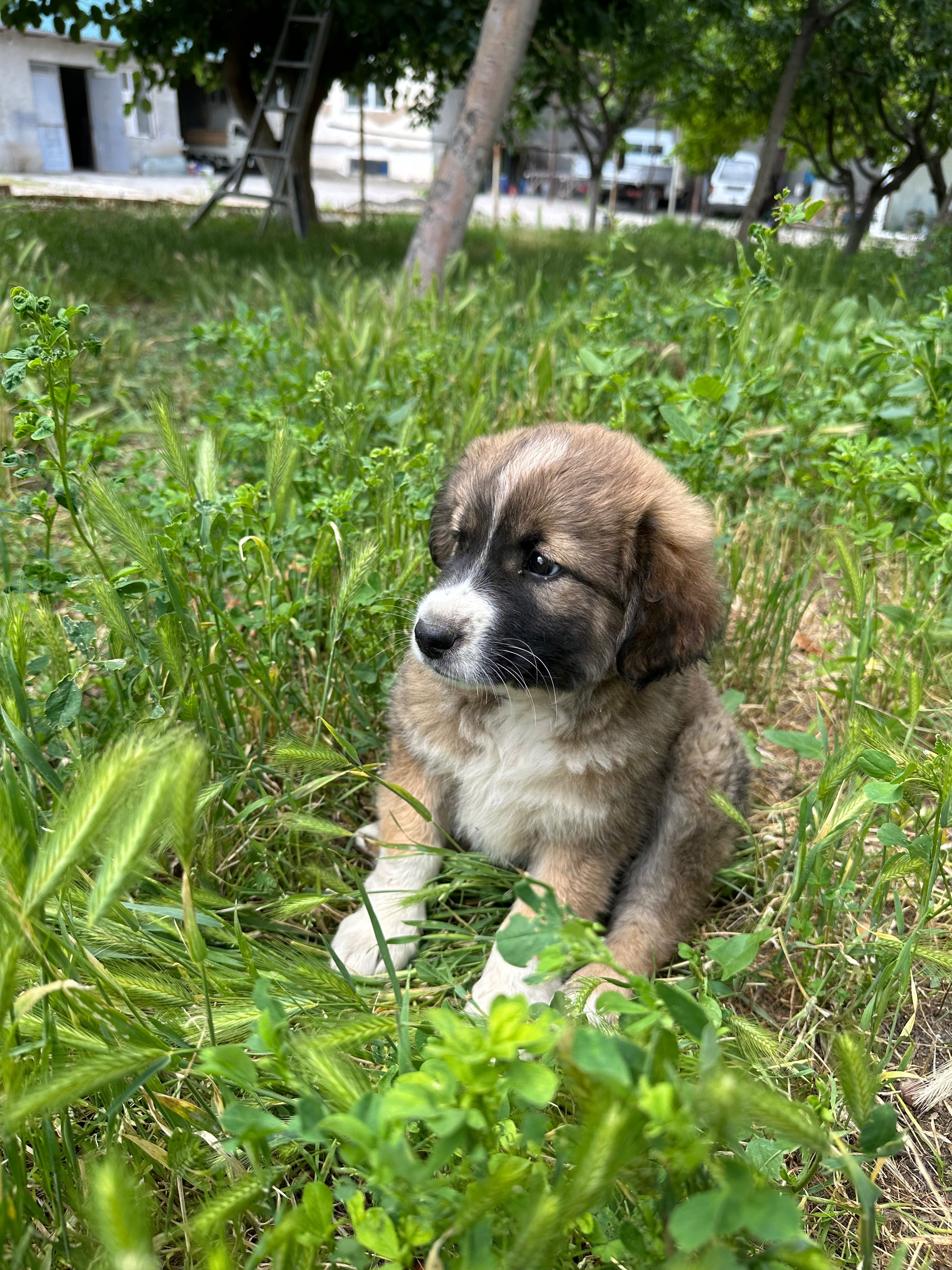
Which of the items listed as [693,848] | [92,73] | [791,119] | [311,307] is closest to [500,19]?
[311,307]

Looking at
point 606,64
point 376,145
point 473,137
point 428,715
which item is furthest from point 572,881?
point 376,145

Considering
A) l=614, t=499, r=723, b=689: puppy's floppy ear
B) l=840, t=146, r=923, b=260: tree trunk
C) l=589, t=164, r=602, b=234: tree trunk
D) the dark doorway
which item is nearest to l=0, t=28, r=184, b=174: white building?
the dark doorway

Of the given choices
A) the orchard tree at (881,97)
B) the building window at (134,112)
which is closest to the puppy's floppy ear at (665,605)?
the building window at (134,112)

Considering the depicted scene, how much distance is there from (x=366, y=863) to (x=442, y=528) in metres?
0.91

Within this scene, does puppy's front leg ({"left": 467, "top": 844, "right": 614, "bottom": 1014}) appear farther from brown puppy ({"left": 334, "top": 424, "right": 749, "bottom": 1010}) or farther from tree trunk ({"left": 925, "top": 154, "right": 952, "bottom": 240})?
tree trunk ({"left": 925, "top": 154, "right": 952, "bottom": 240})

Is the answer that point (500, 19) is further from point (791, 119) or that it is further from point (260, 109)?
point (791, 119)

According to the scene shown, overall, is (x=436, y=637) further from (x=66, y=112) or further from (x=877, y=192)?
(x=877, y=192)

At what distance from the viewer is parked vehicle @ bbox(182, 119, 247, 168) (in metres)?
16.1

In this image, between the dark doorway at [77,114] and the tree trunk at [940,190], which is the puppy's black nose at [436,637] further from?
the tree trunk at [940,190]

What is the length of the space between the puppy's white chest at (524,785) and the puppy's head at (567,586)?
14 cm

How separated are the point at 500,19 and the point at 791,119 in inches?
586

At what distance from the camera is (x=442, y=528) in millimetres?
2301

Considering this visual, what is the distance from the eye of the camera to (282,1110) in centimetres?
150

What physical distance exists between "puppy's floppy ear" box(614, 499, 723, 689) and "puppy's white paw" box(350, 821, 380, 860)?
2.52 ft
